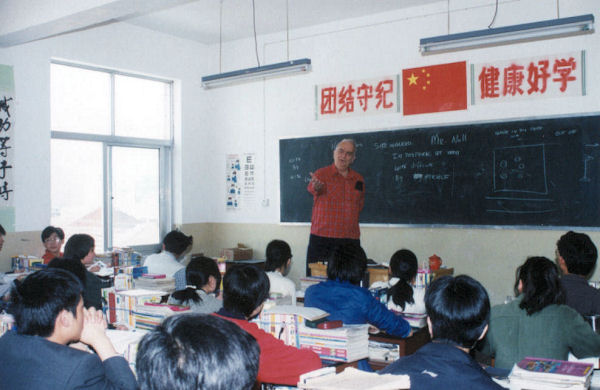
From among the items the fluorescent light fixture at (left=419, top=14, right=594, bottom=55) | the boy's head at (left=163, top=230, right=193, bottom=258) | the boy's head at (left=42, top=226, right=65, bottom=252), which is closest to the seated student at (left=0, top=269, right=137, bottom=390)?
the boy's head at (left=163, top=230, right=193, bottom=258)

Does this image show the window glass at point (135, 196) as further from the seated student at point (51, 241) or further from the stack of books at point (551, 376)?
the stack of books at point (551, 376)

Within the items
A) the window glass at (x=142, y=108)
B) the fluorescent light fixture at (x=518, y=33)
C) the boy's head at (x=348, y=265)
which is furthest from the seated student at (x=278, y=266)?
the window glass at (x=142, y=108)

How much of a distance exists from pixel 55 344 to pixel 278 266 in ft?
7.63

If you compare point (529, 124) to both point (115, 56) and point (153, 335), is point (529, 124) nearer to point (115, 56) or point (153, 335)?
point (115, 56)

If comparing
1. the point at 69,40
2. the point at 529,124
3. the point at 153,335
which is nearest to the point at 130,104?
the point at 69,40

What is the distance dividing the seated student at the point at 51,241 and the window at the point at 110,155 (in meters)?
0.66

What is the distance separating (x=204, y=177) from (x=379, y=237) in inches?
102

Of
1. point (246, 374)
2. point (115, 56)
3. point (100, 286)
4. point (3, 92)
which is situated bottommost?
point (100, 286)

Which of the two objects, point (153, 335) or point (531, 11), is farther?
point (531, 11)

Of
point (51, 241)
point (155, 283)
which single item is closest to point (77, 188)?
point (51, 241)

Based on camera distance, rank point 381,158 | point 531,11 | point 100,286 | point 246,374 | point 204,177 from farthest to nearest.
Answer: point 204,177, point 381,158, point 531,11, point 100,286, point 246,374

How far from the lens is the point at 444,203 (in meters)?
5.58

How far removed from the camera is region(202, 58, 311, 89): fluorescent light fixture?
187 inches

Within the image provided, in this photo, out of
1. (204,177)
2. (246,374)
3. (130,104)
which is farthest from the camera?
(204,177)
